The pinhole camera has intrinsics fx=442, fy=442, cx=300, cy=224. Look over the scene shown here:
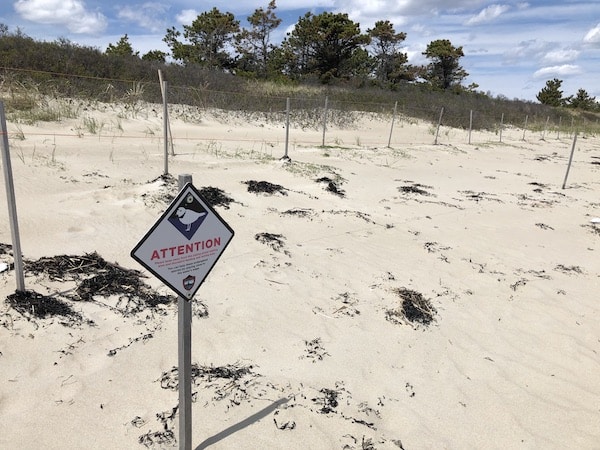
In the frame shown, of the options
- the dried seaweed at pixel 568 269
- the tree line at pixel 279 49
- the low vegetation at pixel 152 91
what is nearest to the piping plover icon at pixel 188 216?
the dried seaweed at pixel 568 269

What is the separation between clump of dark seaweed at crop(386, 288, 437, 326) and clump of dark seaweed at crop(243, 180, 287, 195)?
409 centimetres

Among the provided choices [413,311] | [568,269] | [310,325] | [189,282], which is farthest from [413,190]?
[189,282]

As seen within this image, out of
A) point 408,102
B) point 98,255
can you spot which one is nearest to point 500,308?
point 98,255

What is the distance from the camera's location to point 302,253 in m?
5.90

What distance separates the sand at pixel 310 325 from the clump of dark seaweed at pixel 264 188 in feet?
0.16

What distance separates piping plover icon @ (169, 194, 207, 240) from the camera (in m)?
2.05

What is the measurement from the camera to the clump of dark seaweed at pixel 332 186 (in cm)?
924

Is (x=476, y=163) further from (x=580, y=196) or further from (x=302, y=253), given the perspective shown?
(x=302, y=253)

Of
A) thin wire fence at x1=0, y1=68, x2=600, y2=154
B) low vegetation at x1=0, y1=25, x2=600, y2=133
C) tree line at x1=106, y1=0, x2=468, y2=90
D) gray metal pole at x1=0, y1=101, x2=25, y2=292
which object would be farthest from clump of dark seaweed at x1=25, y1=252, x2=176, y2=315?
tree line at x1=106, y1=0, x2=468, y2=90

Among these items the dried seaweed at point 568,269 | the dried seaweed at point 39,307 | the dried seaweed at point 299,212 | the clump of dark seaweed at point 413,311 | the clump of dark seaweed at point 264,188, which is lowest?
the clump of dark seaweed at point 413,311

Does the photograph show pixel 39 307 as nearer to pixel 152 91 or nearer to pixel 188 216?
pixel 188 216

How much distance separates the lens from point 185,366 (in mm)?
2379

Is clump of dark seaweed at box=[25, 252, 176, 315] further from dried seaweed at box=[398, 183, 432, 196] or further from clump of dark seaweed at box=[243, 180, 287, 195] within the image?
dried seaweed at box=[398, 183, 432, 196]

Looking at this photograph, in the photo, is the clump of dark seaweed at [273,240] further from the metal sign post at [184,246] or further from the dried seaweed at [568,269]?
the dried seaweed at [568,269]
